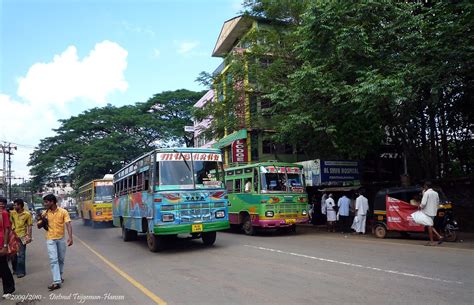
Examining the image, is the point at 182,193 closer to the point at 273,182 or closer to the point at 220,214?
the point at 220,214

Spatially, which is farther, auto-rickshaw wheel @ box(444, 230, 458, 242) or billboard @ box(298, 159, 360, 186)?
billboard @ box(298, 159, 360, 186)

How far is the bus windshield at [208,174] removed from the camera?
40.5ft

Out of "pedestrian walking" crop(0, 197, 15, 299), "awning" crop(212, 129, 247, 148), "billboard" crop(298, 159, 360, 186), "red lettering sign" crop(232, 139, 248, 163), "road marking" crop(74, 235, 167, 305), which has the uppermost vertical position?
"awning" crop(212, 129, 247, 148)

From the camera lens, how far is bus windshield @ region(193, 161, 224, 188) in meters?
12.3

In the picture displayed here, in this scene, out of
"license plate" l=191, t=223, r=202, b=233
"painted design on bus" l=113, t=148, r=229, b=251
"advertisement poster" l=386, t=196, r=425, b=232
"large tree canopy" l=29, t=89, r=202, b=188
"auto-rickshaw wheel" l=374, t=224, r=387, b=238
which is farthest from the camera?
"large tree canopy" l=29, t=89, r=202, b=188

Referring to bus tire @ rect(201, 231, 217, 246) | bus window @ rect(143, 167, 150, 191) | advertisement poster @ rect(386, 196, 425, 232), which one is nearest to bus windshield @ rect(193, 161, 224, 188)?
bus window @ rect(143, 167, 150, 191)

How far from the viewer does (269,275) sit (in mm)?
8188

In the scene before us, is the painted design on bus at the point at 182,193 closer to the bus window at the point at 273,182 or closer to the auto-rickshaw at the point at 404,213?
the bus window at the point at 273,182

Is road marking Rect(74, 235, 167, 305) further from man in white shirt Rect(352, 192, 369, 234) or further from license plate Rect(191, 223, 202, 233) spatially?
man in white shirt Rect(352, 192, 369, 234)

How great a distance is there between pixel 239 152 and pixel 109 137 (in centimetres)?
1737

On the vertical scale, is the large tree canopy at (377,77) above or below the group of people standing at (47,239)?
above

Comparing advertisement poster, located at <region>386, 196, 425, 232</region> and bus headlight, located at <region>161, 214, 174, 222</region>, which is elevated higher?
bus headlight, located at <region>161, 214, 174, 222</region>

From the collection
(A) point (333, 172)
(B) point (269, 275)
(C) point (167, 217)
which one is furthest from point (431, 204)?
(A) point (333, 172)

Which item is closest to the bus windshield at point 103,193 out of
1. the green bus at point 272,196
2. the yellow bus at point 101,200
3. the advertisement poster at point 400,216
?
the yellow bus at point 101,200
